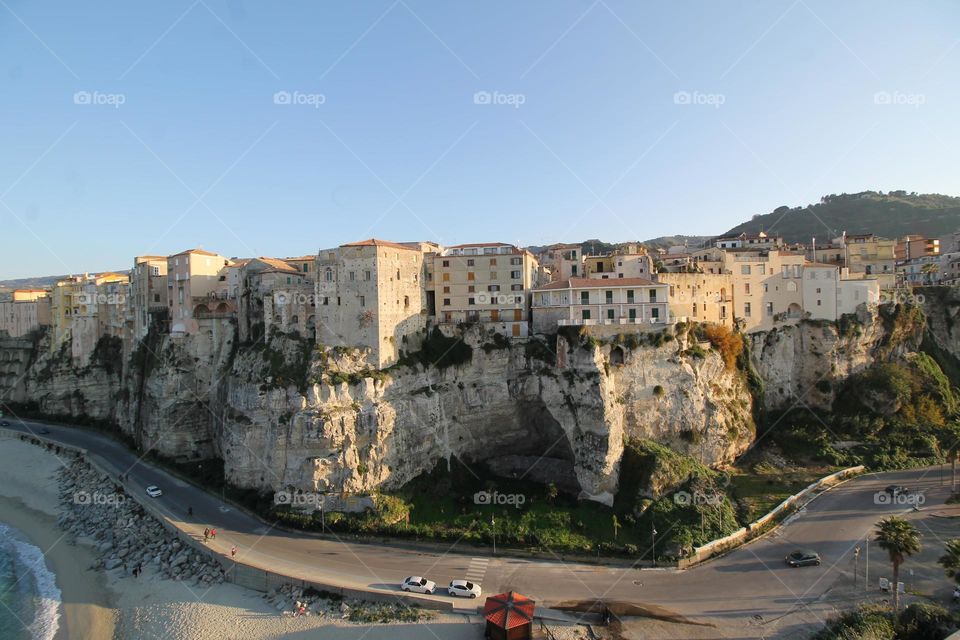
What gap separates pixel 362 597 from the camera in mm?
26594

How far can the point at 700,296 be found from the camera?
43.8 m

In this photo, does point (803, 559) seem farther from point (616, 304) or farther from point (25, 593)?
point (25, 593)

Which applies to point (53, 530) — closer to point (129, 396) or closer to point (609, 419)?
point (129, 396)

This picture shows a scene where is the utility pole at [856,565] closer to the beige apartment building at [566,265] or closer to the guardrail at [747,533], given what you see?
the guardrail at [747,533]

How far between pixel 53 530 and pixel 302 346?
2211cm

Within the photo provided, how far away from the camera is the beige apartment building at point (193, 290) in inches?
1827

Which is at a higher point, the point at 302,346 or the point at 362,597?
the point at 302,346

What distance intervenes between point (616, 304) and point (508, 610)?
23.6 metres

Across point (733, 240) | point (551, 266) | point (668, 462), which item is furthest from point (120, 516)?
point (733, 240)

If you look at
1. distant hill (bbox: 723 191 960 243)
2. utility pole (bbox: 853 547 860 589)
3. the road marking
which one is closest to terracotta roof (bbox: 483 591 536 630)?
the road marking

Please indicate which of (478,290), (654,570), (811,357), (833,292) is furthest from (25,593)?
(833,292)

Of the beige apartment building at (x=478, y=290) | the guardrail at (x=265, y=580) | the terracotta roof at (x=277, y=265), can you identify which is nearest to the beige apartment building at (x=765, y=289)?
the beige apartment building at (x=478, y=290)

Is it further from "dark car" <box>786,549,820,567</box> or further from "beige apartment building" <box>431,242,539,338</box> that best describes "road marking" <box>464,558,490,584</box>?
"beige apartment building" <box>431,242,539,338</box>

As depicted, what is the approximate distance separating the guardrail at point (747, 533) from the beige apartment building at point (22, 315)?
260ft
